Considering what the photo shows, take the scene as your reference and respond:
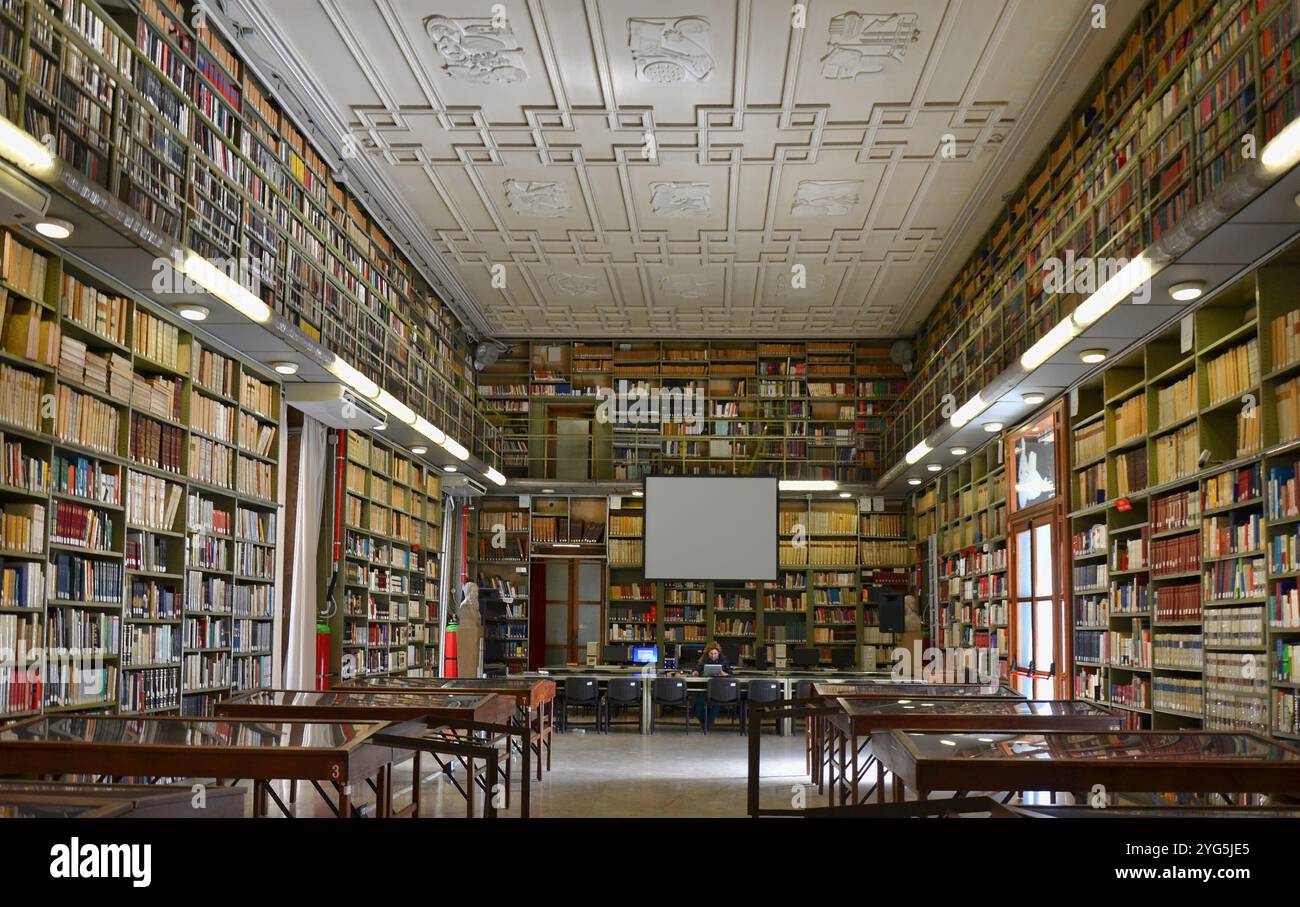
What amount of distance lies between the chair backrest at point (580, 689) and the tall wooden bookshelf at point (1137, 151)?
4.73m

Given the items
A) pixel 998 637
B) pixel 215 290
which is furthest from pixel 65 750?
pixel 998 637

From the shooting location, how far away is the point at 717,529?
14.0 m

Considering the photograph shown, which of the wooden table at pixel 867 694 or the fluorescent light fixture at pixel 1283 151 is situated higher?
the fluorescent light fixture at pixel 1283 151

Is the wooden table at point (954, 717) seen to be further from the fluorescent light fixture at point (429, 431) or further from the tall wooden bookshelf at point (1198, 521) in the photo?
the fluorescent light fixture at point (429, 431)

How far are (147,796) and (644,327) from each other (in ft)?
41.5

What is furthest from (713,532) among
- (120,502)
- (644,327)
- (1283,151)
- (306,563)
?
(1283,151)

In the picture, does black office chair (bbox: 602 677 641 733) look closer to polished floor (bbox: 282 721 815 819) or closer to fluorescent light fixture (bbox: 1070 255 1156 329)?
polished floor (bbox: 282 721 815 819)

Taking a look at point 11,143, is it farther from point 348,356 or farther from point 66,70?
point 348,356

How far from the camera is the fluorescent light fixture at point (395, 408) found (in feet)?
30.2

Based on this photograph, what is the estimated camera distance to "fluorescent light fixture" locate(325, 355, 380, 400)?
320 inches

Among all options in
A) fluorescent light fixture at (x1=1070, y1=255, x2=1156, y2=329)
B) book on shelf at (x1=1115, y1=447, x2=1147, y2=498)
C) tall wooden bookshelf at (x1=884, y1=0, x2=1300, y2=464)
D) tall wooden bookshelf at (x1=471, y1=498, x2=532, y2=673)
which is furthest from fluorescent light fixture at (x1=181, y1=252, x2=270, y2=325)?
tall wooden bookshelf at (x1=471, y1=498, x2=532, y2=673)

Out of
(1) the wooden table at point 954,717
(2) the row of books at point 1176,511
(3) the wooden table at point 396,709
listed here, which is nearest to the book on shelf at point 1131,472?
(2) the row of books at point 1176,511

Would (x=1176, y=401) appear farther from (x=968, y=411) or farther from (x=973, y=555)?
(x=973, y=555)

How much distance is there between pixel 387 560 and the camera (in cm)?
1100
